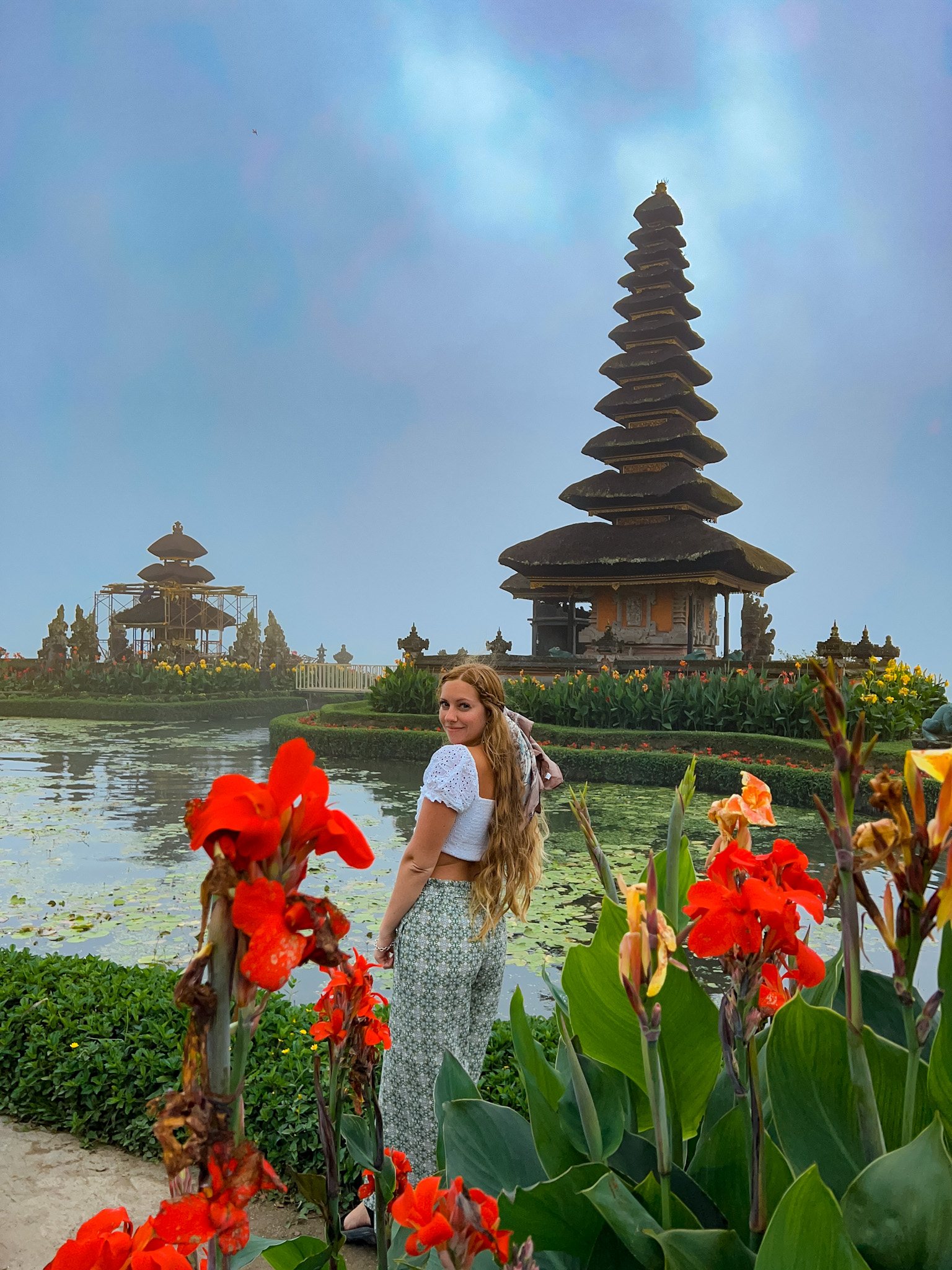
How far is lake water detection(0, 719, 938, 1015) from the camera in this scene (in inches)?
221

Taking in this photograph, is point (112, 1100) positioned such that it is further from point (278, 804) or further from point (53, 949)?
point (278, 804)

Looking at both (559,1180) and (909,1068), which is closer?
(909,1068)

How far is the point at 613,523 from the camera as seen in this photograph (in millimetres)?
26203

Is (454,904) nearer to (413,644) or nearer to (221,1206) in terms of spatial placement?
(221,1206)

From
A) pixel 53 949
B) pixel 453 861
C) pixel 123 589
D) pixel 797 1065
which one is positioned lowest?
pixel 53 949

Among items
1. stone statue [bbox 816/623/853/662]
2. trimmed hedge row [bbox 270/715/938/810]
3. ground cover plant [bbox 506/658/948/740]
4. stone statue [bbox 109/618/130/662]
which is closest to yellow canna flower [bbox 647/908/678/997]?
trimmed hedge row [bbox 270/715/938/810]

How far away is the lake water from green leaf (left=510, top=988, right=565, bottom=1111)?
2.68 feet

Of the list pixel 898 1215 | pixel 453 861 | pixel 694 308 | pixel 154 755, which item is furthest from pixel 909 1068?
pixel 694 308

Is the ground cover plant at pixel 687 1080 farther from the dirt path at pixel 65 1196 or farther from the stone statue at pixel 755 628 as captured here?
the stone statue at pixel 755 628

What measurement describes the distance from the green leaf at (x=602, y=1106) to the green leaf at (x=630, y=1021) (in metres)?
0.04

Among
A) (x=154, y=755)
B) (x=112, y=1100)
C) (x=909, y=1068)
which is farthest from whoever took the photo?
(x=154, y=755)

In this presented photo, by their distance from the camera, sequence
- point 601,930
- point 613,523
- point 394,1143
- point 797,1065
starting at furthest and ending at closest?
point 613,523, point 394,1143, point 601,930, point 797,1065

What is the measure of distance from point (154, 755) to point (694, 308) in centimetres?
2171

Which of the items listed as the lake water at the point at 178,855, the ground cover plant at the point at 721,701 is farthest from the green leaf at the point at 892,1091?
the ground cover plant at the point at 721,701
